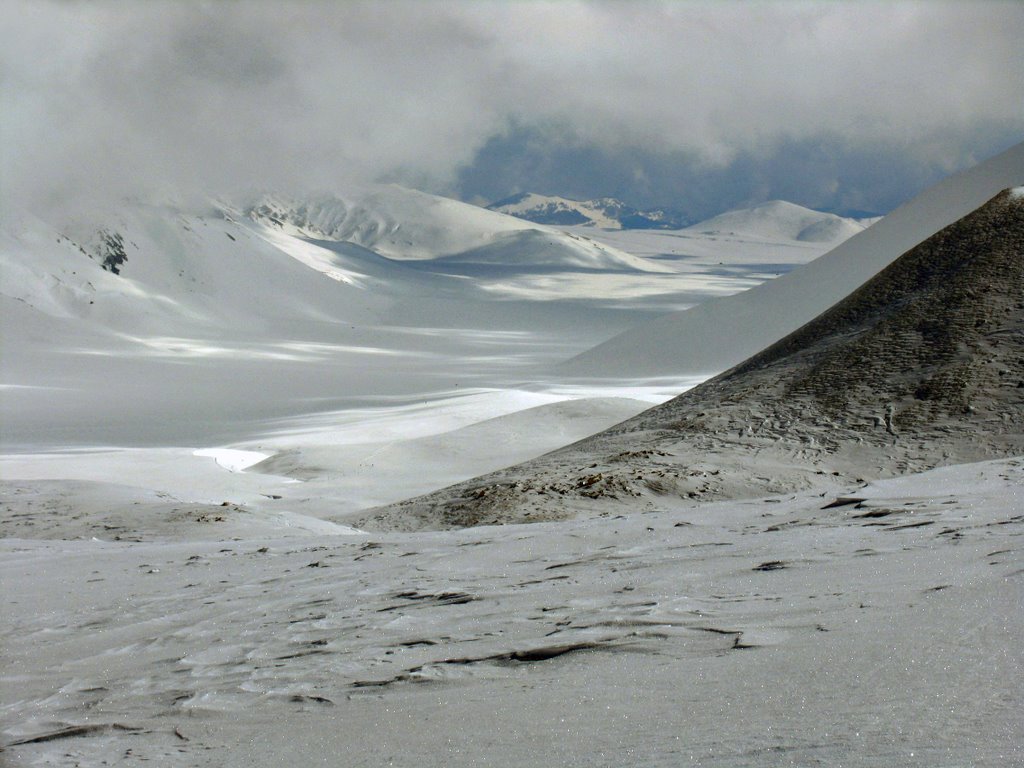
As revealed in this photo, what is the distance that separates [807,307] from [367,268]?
229 ft

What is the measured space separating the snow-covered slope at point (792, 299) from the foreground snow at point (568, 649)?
992 inches

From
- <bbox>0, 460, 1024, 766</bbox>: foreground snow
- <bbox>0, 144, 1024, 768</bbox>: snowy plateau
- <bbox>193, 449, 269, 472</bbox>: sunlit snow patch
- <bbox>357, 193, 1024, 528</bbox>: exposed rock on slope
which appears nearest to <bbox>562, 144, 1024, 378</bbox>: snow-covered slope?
<bbox>0, 144, 1024, 768</bbox>: snowy plateau

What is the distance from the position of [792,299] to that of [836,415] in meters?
22.9

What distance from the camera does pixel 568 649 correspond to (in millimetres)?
3811

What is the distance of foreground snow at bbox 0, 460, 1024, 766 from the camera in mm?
2977

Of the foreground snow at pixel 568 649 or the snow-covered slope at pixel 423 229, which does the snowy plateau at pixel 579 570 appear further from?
the snow-covered slope at pixel 423 229

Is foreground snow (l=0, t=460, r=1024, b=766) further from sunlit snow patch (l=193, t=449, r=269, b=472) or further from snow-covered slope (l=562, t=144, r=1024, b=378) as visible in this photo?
snow-covered slope (l=562, t=144, r=1024, b=378)

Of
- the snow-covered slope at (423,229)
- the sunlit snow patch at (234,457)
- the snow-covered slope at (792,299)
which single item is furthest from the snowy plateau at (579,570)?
the snow-covered slope at (423,229)

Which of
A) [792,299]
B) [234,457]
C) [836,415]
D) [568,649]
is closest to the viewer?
[568,649]

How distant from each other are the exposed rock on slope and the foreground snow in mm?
2893

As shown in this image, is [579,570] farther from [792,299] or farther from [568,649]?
[792,299]

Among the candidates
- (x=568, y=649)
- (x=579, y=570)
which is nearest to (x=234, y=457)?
(x=579, y=570)

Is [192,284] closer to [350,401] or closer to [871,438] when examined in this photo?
[350,401]

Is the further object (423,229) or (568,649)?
(423,229)
